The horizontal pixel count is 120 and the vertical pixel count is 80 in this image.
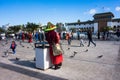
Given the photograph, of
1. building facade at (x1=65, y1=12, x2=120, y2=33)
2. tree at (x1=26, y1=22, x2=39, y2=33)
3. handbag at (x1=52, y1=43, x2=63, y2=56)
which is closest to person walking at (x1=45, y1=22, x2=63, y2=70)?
handbag at (x1=52, y1=43, x2=63, y2=56)

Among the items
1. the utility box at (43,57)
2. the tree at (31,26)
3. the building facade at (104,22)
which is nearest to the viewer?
the utility box at (43,57)

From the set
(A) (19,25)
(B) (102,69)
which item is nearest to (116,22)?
(A) (19,25)

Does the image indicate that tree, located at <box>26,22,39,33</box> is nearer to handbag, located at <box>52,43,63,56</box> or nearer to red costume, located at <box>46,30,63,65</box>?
red costume, located at <box>46,30,63,65</box>

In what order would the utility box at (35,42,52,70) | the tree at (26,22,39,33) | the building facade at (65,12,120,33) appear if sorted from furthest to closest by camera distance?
the tree at (26,22,39,33) → the building facade at (65,12,120,33) → the utility box at (35,42,52,70)

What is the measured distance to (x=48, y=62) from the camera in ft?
20.7

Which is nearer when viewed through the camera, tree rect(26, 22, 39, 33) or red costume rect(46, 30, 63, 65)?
red costume rect(46, 30, 63, 65)

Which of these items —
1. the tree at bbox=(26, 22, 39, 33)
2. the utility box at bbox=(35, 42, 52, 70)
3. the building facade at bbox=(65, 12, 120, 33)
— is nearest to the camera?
the utility box at bbox=(35, 42, 52, 70)

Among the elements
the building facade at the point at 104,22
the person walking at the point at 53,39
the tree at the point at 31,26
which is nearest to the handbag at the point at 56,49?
the person walking at the point at 53,39

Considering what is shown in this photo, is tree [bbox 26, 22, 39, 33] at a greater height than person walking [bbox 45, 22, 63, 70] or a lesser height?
greater

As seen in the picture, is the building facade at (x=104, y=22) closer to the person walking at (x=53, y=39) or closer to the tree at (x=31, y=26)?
the tree at (x=31, y=26)

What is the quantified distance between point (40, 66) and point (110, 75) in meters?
2.96

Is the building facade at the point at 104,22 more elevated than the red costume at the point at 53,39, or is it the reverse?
the building facade at the point at 104,22

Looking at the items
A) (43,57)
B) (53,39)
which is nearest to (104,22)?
(53,39)

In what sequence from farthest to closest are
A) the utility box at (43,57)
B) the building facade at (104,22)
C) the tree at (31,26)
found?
the tree at (31,26)
the building facade at (104,22)
the utility box at (43,57)
